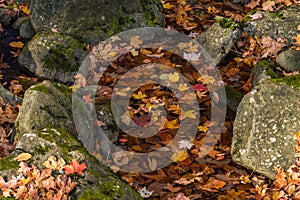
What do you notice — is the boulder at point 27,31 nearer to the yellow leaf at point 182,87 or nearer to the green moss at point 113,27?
the green moss at point 113,27

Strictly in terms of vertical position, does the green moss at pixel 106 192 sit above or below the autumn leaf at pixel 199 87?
above

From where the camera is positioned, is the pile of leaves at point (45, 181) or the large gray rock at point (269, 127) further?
the large gray rock at point (269, 127)

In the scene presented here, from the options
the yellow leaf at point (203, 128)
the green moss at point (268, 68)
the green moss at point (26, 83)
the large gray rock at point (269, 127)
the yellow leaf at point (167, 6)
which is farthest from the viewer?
the yellow leaf at point (167, 6)

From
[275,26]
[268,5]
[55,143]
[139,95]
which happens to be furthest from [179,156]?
[268,5]

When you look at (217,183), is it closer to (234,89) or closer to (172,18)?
(234,89)

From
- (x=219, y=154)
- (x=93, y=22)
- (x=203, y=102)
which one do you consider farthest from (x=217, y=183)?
(x=93, y=22)

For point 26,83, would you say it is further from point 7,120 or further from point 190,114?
point 190,114

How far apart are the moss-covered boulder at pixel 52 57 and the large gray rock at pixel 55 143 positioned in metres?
1.21

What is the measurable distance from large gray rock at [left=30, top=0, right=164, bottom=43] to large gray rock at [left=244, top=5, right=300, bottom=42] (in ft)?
4.88

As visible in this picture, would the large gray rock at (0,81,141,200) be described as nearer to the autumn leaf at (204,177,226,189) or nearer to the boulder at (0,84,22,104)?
the boulder at (0,84,22,104)

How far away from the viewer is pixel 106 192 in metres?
A: 3.84

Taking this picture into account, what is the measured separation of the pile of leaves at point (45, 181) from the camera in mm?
3744

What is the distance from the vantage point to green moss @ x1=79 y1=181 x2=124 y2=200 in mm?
3752

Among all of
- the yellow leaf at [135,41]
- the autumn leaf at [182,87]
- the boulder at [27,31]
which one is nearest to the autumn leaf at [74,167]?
the autumn leaf at [182,87]
